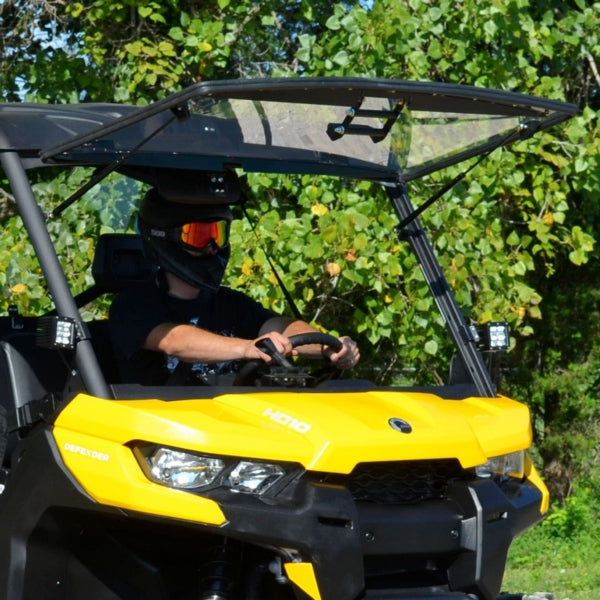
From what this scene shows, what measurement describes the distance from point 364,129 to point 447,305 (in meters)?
0.75

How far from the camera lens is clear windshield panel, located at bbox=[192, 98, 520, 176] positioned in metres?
4.22

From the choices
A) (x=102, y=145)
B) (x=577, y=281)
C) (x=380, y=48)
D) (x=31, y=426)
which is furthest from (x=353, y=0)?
(x=31, y=426)

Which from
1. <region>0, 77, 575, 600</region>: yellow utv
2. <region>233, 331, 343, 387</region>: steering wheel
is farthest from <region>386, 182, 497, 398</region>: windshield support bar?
<region>233, 331, 343, 387</region>: steering wheel

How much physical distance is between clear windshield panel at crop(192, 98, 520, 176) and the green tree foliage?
73.9 inches

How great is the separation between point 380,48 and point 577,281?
102 inches

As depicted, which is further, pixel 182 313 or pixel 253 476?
pixel 182 313

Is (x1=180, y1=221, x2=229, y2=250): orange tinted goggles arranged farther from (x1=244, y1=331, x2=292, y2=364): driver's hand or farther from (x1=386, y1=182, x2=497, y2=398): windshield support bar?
(x1=386, y1=182, x2=497, y2=398): windshield support bar

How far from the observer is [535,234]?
8.13 meters

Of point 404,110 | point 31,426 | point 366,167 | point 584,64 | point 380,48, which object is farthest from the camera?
point 584,64

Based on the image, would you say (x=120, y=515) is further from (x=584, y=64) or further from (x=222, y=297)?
(x=584, y=64)

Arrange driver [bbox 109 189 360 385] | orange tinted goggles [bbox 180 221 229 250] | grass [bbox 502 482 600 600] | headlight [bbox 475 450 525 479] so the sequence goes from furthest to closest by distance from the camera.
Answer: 1. grass [bbox 502 482 600 600]
2. orange tinted goggles [bbox 180 221 229 250]
3. driver [bbox 109 189 360 385]
4. headlight [bbox 475 450 525 479]

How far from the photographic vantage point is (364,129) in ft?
14.9

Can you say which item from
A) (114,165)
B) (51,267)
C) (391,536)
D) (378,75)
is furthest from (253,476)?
(378,75)

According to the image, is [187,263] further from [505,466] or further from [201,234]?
[505,466]
